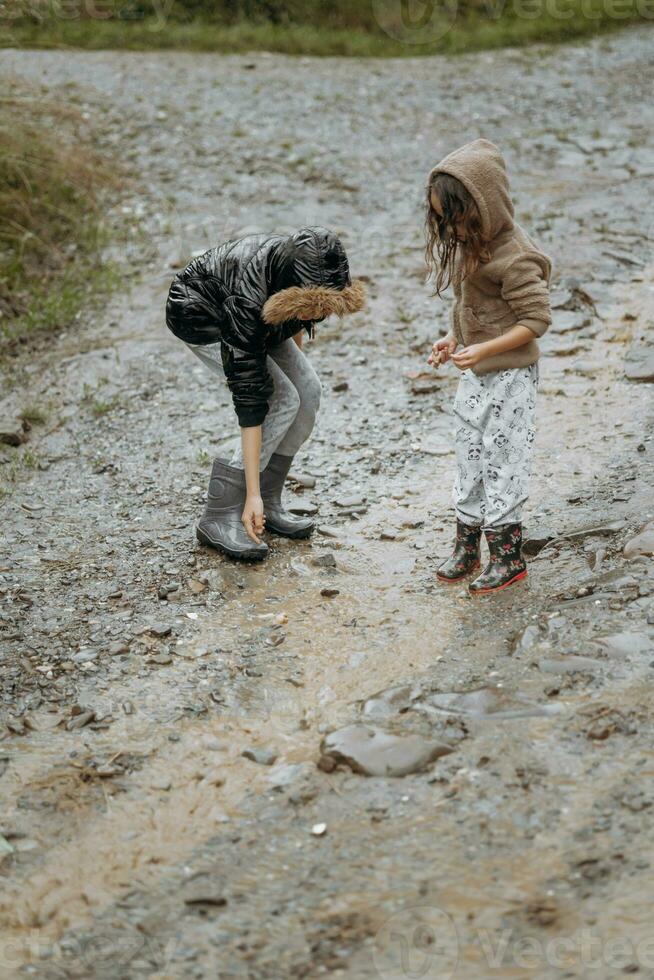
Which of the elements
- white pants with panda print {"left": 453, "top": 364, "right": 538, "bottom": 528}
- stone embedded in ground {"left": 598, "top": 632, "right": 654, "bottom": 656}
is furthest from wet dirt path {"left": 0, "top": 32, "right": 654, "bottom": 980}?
white pants with panda print {"left": 453, "top": 364, "right": 538, "bottom": 528}

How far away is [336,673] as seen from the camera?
11.6 feet

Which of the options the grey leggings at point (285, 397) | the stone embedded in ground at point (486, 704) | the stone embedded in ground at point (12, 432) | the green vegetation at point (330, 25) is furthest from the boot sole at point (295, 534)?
the green vegetation at point (330, 25)

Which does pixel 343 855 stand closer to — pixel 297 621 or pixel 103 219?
pixel 297 621

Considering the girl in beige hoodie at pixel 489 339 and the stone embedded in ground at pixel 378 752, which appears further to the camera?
the girl in beige hoodie at pixel 489 339

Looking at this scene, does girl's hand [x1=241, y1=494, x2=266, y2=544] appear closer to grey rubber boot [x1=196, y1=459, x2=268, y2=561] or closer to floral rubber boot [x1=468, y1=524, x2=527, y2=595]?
grey rubber boot [x1=196, y1=459, x2=268, y2=561]

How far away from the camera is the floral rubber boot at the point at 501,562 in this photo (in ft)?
12.4

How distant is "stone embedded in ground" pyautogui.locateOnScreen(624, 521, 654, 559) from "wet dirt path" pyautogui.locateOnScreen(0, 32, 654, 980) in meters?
0.06

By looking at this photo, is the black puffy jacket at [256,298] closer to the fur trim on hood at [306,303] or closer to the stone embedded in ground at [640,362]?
the fur trim on hood at [306,303]

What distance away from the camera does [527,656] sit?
3.42m

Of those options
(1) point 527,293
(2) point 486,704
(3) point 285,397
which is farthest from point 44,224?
(2) point 486,704

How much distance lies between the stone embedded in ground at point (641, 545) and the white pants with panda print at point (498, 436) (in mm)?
461

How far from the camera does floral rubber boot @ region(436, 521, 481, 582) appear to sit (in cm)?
395

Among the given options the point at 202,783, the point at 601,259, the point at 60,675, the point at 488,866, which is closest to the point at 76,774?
the point at 202,783

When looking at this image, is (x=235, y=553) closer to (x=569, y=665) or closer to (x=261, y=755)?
(x=261, y=755)
